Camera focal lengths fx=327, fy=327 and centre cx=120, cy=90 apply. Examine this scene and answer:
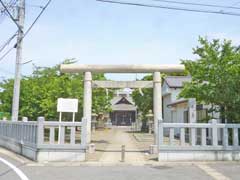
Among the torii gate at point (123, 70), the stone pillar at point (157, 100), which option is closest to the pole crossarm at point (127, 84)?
the torii gate at point (123, 70)

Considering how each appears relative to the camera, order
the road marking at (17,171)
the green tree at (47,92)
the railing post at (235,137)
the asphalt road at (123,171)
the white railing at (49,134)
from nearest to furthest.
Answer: the road marking at (17,171) < the asphalt road at (123,171) < the white railing at (49,134) < the railing post at (235,137) < the green tree at (47,92)

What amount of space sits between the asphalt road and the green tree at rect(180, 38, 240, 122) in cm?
376

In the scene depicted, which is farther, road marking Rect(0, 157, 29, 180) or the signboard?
the signboard

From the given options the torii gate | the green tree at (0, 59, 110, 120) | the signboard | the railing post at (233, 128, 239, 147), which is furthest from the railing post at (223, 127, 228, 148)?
the green tree at (0, 59, 110, 120)

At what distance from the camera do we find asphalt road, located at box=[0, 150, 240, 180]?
9.20 m

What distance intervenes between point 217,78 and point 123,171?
6963 mm

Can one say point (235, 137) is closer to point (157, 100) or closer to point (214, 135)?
point (214, 135)

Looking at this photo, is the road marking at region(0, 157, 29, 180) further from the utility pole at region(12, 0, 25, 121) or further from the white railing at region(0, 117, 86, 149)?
the utility pole at region(12, 0, 25, 121)

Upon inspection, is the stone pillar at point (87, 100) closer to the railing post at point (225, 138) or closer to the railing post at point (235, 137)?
the railing post at point (225, 138)

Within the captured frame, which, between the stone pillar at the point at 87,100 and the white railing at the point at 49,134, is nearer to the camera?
the white railing at the point at 49,134

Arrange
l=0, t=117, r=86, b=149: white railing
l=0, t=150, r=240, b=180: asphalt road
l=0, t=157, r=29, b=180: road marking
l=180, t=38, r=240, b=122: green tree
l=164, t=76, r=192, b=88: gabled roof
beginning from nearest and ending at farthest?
1. l=0, t=157, r=29, b=180: road marking
2. l=0, t=150, r=240, b=180: asphalt road
3. l=0, t=117, r=86, b=149: white railing
4. l=180, t=38, r=240, b=122: green tree
5. l=164, t=76, r=192, b=88: gabled roof

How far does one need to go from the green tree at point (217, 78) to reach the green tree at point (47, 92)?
8.99m

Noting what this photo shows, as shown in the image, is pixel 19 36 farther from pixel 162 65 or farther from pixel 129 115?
pixel 129 115

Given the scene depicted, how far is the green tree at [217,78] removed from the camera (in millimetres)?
14531
